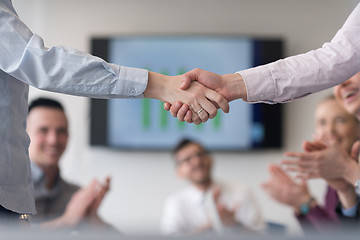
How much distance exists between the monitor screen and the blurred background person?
95cm

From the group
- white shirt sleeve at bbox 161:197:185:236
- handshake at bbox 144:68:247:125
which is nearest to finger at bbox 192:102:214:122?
handshake at bbox 144:68:247:125

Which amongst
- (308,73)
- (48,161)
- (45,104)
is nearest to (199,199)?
(48,161)

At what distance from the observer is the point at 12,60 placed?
3.68 feet

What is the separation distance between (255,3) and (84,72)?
251 cm

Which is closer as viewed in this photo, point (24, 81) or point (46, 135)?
point (24, 81)

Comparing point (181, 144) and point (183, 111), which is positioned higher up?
point (183, 111)

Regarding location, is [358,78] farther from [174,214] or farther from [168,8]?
[168,8]

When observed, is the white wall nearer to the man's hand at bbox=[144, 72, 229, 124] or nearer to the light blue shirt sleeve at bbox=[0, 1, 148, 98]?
the man's hand at bbox=[144, 72, 229, 124]

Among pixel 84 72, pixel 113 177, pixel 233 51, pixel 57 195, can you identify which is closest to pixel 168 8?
pixel 233 51

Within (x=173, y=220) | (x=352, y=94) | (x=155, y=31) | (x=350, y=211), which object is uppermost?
(x=155, y=31)

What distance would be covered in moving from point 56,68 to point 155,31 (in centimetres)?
235

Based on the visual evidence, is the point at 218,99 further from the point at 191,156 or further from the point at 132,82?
the point at 191,156

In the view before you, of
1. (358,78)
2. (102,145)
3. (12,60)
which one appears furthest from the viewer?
(102,145)

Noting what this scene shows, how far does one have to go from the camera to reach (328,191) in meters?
2.19
